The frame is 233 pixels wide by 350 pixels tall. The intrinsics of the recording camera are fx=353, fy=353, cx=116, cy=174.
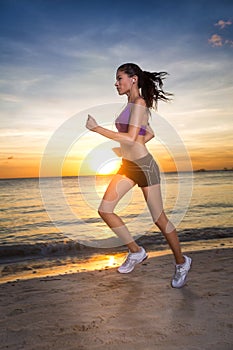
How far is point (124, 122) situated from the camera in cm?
400

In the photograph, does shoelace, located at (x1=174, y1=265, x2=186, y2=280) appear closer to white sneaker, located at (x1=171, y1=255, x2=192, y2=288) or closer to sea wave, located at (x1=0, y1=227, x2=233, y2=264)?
white sneaker, located at (x1=171, y1=255, x2=192, y2=288)

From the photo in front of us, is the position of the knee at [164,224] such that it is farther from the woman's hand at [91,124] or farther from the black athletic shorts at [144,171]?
the woman's hand at [91,124]

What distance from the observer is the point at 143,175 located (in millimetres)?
4027

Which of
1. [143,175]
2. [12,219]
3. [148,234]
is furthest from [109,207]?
[12,219]

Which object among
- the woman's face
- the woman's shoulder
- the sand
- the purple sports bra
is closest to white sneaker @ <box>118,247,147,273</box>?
the sand

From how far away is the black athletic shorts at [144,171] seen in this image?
13.1 ft

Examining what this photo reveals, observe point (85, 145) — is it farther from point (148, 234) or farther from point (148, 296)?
point (148, 234)

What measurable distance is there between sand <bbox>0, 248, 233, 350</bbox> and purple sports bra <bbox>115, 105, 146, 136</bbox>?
1930mm

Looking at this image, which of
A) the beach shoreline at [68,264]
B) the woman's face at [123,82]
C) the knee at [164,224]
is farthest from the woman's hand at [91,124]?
the beach shoreline at [68,264]

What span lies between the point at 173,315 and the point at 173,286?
0.88 metres

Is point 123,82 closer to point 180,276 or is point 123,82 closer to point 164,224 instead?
point 164,224

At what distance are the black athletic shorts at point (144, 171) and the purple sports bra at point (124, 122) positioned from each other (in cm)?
30

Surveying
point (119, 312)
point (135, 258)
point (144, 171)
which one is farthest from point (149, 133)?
point (119, 312)

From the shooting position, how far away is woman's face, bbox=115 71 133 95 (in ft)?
13.6
